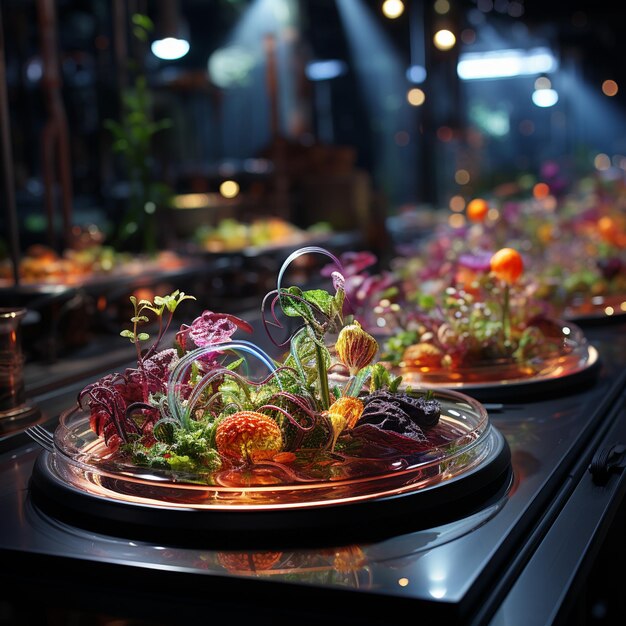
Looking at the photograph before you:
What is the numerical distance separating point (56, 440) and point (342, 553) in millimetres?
422

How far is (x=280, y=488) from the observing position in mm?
1004

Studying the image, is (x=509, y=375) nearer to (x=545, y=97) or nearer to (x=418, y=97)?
(x=418, y=97)

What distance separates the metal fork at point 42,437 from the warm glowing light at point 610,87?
12.5 meters

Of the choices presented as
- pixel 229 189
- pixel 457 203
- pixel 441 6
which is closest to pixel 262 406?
pixel 229 189

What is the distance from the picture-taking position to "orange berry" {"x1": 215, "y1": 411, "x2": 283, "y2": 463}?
1.03 m

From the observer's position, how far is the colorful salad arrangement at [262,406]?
3.45 ft

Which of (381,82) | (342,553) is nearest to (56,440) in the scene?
(342,553)

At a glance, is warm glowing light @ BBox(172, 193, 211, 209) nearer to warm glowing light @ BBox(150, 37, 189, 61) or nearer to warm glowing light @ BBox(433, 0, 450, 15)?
warm glowing light @ BBox(150, 37, 189, 61)

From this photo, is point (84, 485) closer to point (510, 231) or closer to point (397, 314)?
point (397, 314)

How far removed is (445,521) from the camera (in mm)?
1045

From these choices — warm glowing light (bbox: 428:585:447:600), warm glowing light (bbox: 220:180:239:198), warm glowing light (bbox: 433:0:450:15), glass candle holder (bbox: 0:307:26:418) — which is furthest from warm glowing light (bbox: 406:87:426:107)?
warm glowing light (bbox: 428:585:447:600)

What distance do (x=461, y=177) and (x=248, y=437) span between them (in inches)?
270

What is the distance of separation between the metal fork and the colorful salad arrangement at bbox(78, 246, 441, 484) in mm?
66

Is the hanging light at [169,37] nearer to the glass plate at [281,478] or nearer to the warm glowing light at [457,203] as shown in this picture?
the glass plate at [281,478]
